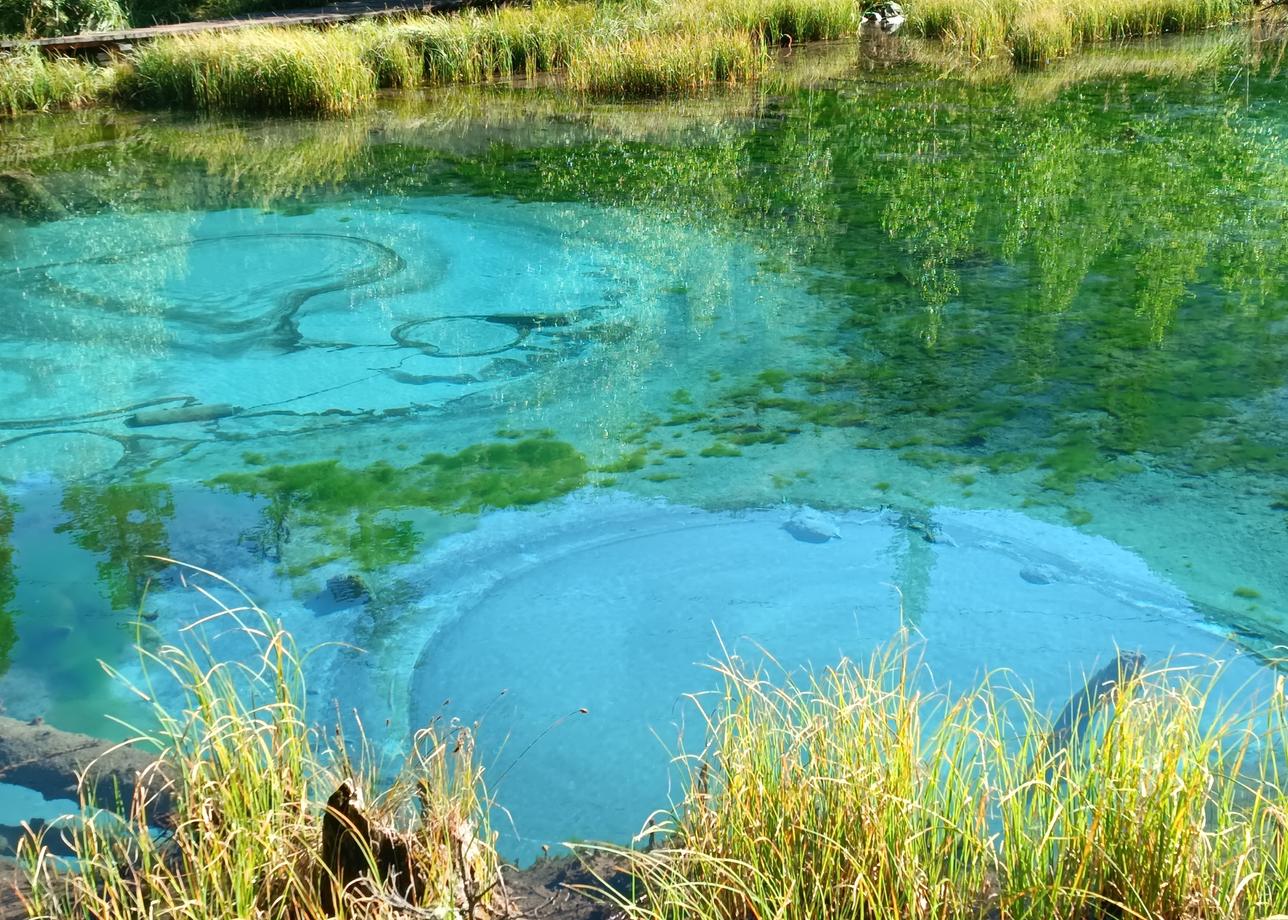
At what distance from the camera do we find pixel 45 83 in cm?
1066

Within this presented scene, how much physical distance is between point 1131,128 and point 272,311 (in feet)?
19.2

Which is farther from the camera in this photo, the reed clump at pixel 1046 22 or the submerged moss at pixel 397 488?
the reed clump at pixel 1046 22

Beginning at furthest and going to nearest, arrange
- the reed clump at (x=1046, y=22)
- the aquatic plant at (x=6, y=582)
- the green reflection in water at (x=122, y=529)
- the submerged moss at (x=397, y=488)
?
the reed clump at (x=1046, y=22) → the submerged moss at (x=397, y=488) → the green reflection in water at (x=122, y=529) → the aquatic plant at (x=6, y=582)

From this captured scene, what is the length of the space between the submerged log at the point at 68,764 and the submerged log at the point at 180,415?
1.87m

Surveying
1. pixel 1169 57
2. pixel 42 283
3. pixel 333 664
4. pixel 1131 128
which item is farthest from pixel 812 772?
pixel 1169 57

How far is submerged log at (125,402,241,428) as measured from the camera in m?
4.39

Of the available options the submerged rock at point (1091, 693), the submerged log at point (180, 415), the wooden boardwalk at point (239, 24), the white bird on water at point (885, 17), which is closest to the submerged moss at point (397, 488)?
the submerged log at point (180, 415)

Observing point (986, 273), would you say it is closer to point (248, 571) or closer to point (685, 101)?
point (248, 571)

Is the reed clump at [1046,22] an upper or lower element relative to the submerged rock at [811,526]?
upper

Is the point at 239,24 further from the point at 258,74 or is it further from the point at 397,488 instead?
the point at 397,488

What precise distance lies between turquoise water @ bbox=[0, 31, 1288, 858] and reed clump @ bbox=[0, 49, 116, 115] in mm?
3424

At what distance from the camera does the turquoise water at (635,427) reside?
302cm

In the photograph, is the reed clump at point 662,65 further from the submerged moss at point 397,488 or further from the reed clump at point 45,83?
the submerged moss at point 397,488

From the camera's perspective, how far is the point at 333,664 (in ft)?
9.76
